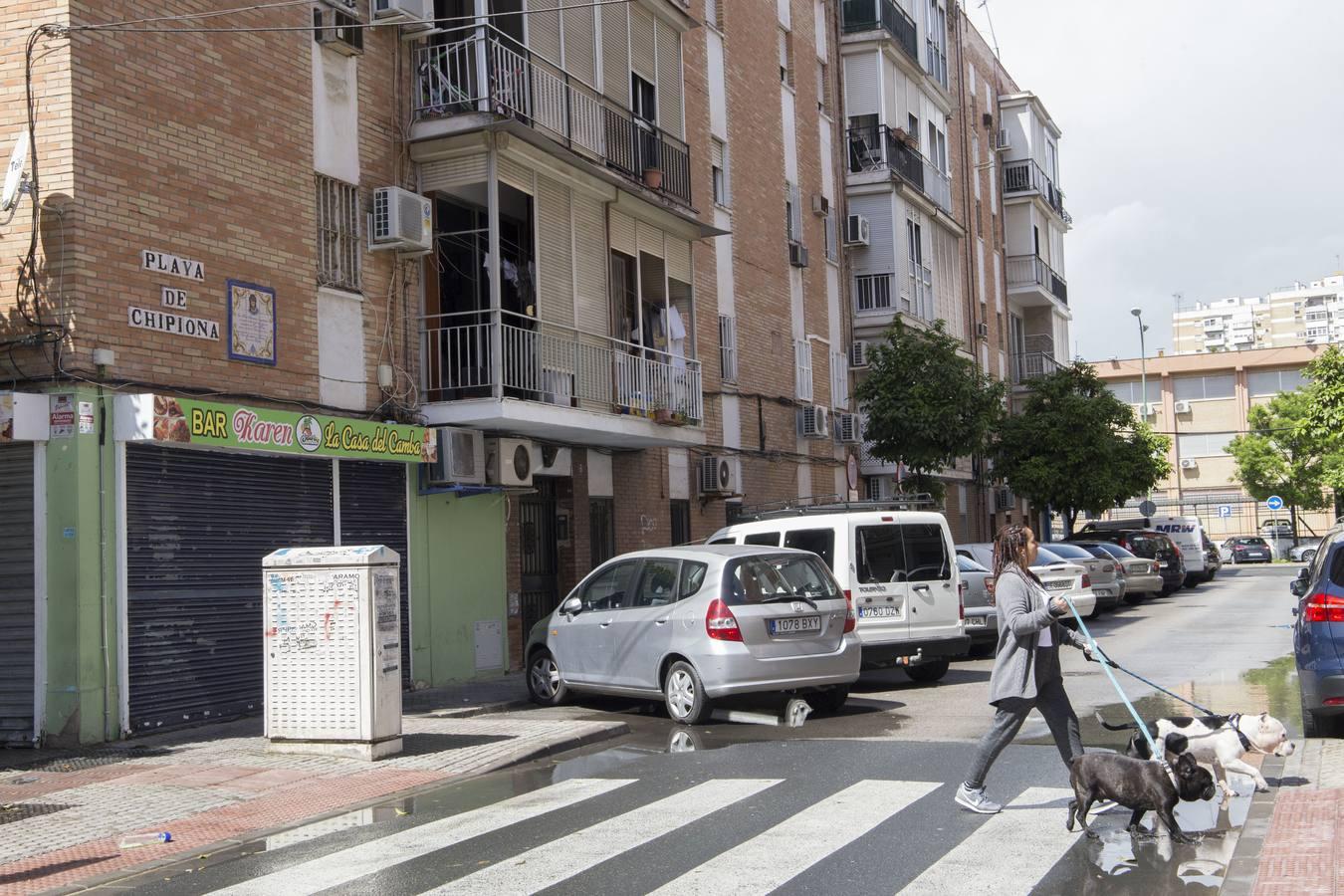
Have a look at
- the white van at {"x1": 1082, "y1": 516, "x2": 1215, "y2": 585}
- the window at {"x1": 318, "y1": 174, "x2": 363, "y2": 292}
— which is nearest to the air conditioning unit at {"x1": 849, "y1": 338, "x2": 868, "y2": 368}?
the white van at {"x1": 1082, "y1": 516, "x2": 1215, "y2": 585}

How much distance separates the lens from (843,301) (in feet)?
98.9

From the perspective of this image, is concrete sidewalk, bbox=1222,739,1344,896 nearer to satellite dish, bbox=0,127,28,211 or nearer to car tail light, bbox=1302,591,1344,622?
car tail light, bbox=1302,591,1344,622

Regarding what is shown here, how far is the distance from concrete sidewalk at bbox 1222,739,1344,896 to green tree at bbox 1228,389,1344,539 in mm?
60911

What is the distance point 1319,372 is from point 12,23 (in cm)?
2767

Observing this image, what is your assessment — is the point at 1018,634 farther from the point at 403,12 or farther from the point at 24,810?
the point at 403,12

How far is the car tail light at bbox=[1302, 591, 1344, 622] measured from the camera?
9.73 meters

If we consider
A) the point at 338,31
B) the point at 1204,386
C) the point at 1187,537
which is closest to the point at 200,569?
the point at 338,31

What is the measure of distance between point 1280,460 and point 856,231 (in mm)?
45566

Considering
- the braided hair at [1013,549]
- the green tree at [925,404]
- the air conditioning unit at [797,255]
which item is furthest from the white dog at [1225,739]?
the air conditioning unit at [797,255]

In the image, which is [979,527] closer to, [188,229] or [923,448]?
[923,448]

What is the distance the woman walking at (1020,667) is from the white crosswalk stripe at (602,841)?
1576mm

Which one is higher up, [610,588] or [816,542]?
[816,542]

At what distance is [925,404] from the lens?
2484 cm

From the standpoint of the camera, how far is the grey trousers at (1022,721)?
7.63 meters
